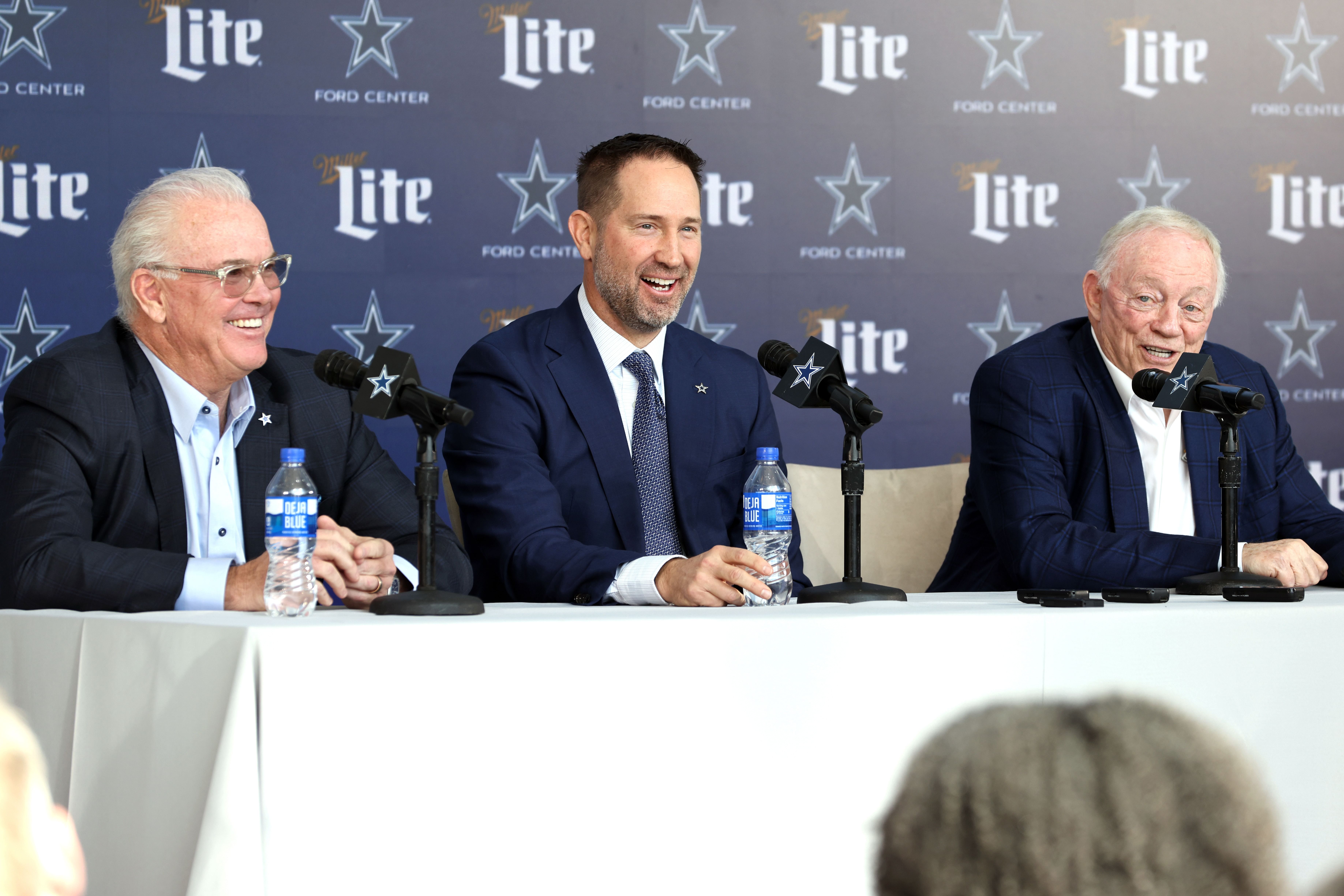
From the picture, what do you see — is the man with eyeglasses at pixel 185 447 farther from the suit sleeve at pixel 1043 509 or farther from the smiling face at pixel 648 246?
the suit sleeve at pixel 1043 509

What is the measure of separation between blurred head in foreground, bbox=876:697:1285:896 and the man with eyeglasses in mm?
1554

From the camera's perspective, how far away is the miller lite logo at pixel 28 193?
3.83 meters

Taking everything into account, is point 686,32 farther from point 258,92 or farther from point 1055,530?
point 1055,530

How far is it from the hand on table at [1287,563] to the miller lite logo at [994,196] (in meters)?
2.14

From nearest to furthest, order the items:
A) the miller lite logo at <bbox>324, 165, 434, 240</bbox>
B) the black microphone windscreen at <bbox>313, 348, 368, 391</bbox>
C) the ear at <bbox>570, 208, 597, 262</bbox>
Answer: the black microphone windscreen at <bbox>313, 348, 368, 391</bbox> < the ear at <bbox>570, 208, 597, 262</bbox> < the miller lite logo at <bbox>324, 165, 434, 240</bbox>

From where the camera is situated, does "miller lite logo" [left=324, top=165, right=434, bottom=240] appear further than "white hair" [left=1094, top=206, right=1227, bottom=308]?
Yes

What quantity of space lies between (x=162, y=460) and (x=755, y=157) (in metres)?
2.43

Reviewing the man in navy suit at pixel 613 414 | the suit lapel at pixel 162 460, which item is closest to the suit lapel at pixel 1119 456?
the man in navy suit at pixel 613 414

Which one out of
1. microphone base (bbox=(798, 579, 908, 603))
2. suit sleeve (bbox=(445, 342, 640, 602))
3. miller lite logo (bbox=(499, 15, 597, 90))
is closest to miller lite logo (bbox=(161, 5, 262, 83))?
A: miller lite logo (bbox=(499, 15, 597, 90))

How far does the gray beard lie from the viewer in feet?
9.08

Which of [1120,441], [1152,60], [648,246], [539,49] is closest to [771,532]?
[648,246]

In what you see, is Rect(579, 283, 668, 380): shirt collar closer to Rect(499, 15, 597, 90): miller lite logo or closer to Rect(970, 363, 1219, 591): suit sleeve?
Rect(970, 363, 1219, 591): suit sleeve

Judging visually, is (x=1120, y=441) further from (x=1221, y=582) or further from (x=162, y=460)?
(x=162, y=460)

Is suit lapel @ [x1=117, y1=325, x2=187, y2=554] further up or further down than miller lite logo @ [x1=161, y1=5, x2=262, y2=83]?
further down
